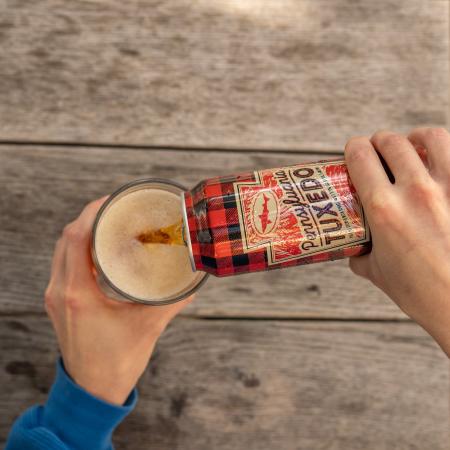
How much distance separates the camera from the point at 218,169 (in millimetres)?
838

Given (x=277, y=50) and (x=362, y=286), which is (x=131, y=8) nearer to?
(x=277, y=50)

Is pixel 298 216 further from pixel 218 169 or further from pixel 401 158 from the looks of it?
pixel 218 169

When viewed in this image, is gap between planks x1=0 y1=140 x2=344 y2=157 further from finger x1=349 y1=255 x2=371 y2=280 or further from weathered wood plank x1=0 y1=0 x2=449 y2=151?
finger x1=349 y1=255 x2=371 y2=280

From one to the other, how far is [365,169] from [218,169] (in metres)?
0.35

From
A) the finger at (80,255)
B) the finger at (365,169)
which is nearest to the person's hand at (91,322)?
the finger at (80,255)

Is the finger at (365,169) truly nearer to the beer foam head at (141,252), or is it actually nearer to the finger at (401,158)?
the finger at (401,158)

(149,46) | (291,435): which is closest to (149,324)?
(291,435)

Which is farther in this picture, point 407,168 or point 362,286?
point 362,286

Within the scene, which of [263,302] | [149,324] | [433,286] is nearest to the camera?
[433,286]

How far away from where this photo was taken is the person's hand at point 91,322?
→ 667mm

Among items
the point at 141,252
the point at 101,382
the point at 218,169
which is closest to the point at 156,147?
the point at 218,169

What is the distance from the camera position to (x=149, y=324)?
683 millimetres

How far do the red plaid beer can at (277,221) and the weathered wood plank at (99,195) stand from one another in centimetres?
29

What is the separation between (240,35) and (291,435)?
65 cm
